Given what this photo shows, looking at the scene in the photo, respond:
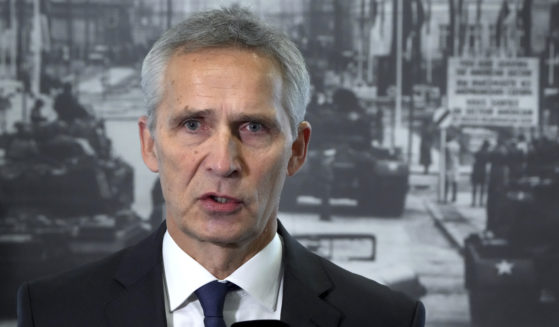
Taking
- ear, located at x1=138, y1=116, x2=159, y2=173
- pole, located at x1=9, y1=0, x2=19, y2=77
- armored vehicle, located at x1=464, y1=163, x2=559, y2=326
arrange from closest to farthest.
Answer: ear, located at x1=138, y1=116, x2=159, y2=173
armored vehicle, located at x1=464, y1=163, x2=559, y2=326
pole, located at x1=9, y1=0, x2=19, y2=77

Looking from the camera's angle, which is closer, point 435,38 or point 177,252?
point 177,252

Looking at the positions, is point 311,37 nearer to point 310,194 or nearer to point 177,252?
point 310,194

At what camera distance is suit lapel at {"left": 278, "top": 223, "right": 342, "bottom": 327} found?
3.78 ft

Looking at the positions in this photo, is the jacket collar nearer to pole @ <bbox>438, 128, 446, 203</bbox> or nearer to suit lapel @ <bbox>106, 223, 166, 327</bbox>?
suit lapel @ <bbox>106, 223, 166, 327</bbox>

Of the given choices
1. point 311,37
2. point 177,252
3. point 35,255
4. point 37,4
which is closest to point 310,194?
point 311,37

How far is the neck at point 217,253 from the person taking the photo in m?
1.14

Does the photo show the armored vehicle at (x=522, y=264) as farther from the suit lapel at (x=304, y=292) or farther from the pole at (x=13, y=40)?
the suit lapel at (x=304, y=292)

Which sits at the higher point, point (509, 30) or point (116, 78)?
point (509, 30)

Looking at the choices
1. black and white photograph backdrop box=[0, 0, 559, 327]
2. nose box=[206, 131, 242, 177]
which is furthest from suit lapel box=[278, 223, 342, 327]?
black and white photograph backdrop box=[0, 0, 559, 327]

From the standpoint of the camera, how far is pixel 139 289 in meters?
1.15

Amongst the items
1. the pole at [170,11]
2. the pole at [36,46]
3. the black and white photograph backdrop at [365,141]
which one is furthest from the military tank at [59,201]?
the pole at [170,11]

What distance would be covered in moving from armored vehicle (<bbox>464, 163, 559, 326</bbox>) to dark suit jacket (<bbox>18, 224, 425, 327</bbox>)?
2.54 metres

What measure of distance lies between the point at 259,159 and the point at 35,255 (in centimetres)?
282

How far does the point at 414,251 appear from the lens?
12.0ft
